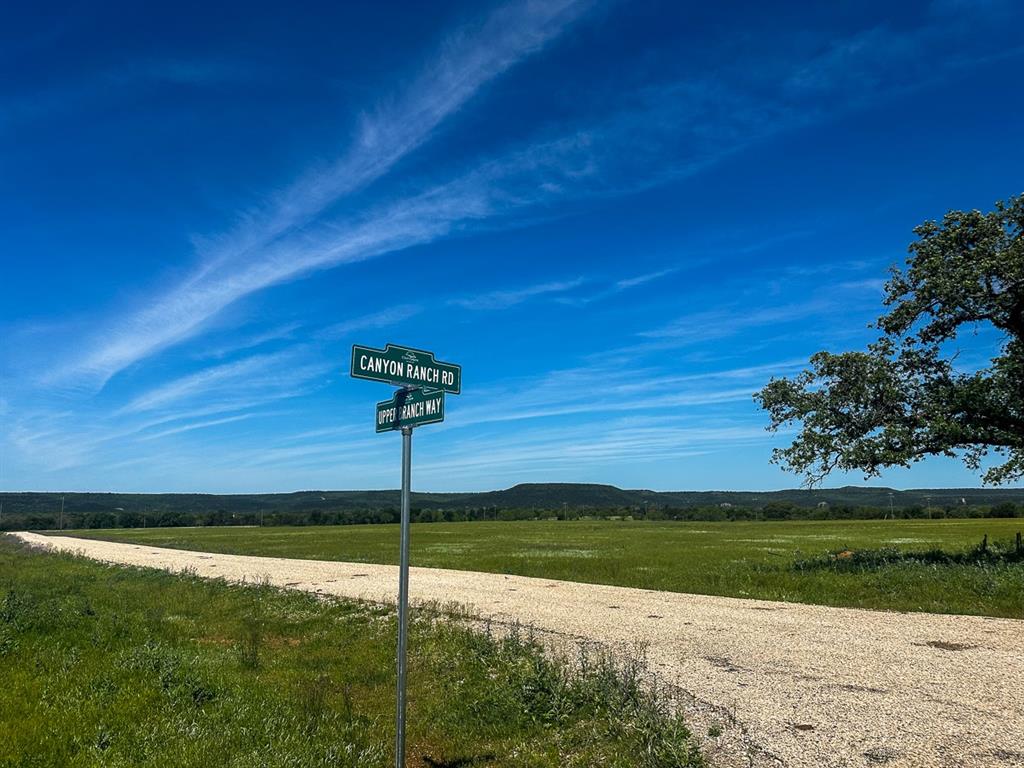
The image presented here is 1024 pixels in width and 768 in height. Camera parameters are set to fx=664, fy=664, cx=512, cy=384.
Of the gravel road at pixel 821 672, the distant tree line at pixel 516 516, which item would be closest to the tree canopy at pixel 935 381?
the gravel road at pixel 821 672

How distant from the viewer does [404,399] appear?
673cm

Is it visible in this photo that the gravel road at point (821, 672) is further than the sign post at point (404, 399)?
Yes

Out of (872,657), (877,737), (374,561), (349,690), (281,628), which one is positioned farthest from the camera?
(374,561)

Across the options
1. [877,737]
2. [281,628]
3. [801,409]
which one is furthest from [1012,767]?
[801,409]

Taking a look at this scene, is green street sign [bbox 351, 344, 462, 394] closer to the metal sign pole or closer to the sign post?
the sign post

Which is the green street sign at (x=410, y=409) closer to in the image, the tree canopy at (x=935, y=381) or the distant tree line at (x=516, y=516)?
the tree canopy at (x=935, y=381)

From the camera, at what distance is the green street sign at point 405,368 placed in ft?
20.7

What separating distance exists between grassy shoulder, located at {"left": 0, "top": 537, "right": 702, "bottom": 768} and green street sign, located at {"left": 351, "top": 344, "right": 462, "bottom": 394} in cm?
404

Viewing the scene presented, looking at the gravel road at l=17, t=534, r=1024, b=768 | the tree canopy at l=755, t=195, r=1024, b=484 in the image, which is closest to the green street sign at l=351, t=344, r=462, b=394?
the gravel road at l=17, t=534, r=1024, b=768

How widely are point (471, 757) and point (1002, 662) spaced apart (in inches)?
331

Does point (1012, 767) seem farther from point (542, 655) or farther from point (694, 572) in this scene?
point (694, 572)

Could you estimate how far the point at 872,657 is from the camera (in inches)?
419

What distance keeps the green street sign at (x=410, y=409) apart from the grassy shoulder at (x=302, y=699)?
11.8ft

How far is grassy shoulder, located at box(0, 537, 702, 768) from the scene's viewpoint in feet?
23.5
